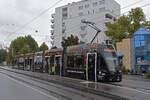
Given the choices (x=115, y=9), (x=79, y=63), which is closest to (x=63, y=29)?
(x=115, y=9)

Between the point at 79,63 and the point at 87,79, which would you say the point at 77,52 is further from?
the point at 87,79

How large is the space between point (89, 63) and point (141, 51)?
17960 mm

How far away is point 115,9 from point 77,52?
53.6 meters

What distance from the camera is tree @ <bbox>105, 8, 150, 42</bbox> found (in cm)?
4481

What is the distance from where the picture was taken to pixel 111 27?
4803 centimetres

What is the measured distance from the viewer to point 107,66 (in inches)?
658

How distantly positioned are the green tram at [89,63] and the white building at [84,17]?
39.4 m

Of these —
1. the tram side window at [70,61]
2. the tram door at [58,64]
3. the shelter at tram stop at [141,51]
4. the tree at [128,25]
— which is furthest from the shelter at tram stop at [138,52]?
the tram side window at [70,61]

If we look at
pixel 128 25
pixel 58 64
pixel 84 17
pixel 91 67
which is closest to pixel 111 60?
pixel 91 67

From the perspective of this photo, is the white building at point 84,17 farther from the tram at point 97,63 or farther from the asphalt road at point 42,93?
the asphalt road at point 42,93

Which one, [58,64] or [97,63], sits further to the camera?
[58,64]

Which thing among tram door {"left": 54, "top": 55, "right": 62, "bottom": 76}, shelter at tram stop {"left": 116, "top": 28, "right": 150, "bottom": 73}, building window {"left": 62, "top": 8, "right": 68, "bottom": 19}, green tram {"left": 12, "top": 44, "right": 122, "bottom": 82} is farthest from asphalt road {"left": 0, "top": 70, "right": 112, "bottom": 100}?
building window {"left": 62, "top": 8, "right": 68, "bottom": 19}

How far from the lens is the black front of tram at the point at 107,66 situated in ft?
54.7

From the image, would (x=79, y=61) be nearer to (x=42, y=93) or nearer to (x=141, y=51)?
(x=42, y=93)
